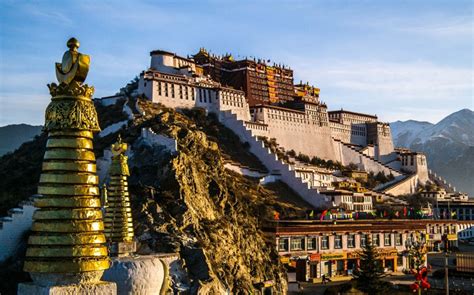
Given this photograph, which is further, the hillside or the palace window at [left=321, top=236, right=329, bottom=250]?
the palace window at [left=321, top=236, right=329, bottom=250]

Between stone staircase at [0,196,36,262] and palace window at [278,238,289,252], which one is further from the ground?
stone staircase at [0,196,36,262]

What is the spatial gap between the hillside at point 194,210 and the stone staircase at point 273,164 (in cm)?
879

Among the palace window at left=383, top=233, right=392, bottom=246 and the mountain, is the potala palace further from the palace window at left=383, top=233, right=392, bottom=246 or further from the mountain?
the mountain

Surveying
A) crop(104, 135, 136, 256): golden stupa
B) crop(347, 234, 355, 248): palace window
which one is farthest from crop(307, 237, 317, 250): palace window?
crop(104, 135, 136, 256): golden stupa

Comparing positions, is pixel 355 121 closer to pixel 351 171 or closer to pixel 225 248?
pixel 351 171

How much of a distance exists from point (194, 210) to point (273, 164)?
37.5 m

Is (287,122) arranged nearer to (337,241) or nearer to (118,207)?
(337,241)

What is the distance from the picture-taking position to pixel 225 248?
4097 centimetres

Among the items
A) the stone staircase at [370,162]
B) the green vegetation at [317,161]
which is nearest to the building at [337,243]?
the green vegetation at [317,161]

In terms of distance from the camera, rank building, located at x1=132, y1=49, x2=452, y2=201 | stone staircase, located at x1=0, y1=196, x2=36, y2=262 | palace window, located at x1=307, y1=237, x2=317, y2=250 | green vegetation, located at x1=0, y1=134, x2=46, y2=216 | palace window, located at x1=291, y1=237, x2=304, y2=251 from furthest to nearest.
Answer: building, located at x1=132, y1=49, x2=452, y2=201 < palace window, located at x1=307, y1=237, x2=317, y2=250 < palace window, located at x1=291, y1=237, x2=304, y2=251 < green vegetation, located at x1=0, y1=134, x2=46, y2=216 < stone staircase, located at x1=0, y1=196, x2=36, y2=262

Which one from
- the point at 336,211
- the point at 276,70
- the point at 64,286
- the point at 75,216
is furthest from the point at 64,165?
the point at 276,70

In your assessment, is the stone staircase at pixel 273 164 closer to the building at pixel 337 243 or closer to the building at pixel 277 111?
the building at pixel 277 111

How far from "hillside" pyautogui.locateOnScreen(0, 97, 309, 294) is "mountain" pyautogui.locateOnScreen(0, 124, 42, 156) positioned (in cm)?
11485

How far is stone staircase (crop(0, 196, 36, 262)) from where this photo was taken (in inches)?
1497
